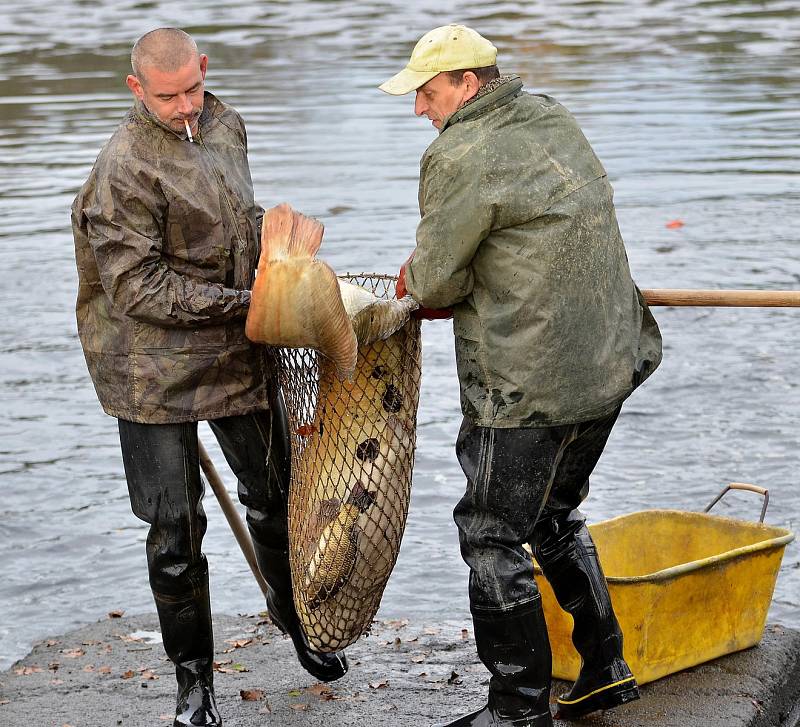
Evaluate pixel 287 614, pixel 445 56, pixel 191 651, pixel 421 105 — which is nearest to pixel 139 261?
pixel 421 105

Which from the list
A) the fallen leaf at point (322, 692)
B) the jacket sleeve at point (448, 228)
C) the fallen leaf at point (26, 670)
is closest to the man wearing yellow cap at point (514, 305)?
the jacket sleeve at point (448, 228)

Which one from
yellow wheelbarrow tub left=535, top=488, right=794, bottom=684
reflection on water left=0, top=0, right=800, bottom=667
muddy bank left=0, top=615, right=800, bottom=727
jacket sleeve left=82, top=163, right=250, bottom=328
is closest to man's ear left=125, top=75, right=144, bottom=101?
jacket sleeve left=82, top=163, right=250, bottom=328

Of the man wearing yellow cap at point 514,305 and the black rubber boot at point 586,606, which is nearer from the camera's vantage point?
the man wearing yellow cap at point 514,305

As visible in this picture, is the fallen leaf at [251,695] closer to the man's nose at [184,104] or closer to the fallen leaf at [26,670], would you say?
the fallen leaf at [26,670]

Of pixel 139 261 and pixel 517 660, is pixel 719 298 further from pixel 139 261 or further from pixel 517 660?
pixel 139 261

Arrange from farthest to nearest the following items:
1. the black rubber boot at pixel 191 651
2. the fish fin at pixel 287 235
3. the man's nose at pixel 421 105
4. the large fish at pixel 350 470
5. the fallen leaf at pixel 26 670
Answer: the fallen leaf at pixel 26 670
the black rubber boot at pixel 191 651
the large fish at pixel 350 470
the man's nose at pixel 421 105
the fish fin at pixel 287 235

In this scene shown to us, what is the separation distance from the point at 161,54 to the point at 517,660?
6.86 feet

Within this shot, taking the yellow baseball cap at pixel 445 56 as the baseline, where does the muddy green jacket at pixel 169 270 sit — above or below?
below

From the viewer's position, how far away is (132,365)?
4.35 m

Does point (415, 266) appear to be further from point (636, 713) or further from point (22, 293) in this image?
point (22, 293)

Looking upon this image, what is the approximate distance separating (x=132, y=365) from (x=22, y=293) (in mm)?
7752

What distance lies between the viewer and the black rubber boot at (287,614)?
4.92 meters

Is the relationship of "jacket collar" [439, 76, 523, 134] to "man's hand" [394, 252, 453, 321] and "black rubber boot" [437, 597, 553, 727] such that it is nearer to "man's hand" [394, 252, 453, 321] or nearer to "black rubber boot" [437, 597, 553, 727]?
"man's hand" [394, 252, 453, 321]

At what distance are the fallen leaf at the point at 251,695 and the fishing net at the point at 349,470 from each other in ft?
2.28
